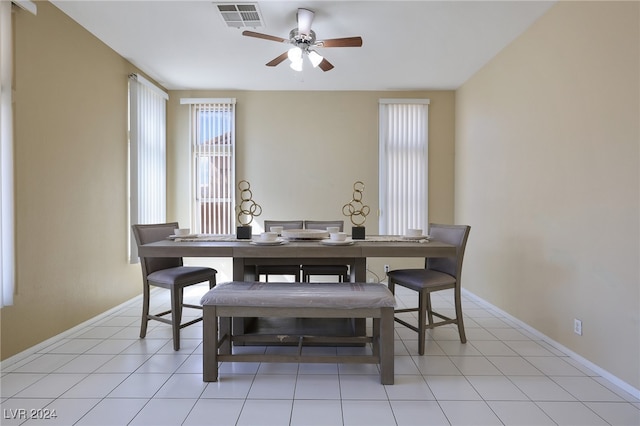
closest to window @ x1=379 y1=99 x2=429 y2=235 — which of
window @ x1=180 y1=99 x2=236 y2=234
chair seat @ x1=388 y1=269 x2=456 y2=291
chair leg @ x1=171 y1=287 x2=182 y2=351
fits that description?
chair seat @ x1=388 y1=269 x2=456 y2=291

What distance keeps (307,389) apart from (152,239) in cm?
192

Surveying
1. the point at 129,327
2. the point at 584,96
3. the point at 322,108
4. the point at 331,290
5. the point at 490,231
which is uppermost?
the point at 322,108

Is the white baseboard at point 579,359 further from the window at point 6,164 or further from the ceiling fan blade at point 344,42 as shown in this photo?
the window at point 6,164

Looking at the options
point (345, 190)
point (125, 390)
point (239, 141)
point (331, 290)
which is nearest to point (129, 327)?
point (125, 390)

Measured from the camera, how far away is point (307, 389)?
2.02 metres

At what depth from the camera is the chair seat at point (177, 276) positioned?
2.63 m

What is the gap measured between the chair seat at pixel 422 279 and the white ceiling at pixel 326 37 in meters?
2.28

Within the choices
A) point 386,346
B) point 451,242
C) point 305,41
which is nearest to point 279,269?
point 386,346

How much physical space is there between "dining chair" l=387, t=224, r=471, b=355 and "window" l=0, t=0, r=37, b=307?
2871 millimetres

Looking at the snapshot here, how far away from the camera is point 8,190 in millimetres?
2314

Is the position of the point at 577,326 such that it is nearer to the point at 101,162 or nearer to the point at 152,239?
the point at 152,239

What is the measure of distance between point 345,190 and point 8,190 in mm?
3635

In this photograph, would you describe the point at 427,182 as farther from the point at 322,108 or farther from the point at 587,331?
the point at 587,331

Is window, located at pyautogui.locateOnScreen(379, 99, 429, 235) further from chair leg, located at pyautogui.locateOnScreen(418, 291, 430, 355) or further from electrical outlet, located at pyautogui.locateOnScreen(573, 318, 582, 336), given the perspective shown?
electrical outlet, located at pyautogui.locateOnScreen(573, 318, 582, 336)
